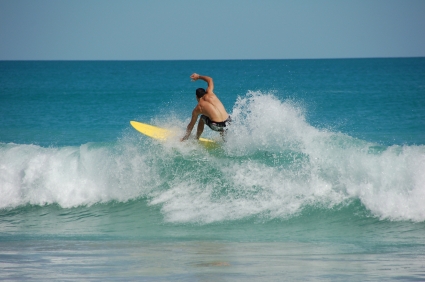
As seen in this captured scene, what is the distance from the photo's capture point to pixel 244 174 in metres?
10.7

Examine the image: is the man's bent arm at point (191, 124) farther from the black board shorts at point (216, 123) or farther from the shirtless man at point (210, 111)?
the black board shorts at point (216, 123)

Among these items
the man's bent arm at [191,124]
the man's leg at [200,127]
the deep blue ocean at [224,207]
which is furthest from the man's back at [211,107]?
the deep blue ocean at [224,207]

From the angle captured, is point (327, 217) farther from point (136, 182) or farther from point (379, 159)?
point (136, 182)

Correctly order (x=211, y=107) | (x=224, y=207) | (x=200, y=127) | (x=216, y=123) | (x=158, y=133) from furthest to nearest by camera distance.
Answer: (x=158, y=133) → (x=200, y=127) → (x=216, y=123) → (x=211, y=107) → (x=224, y=207)

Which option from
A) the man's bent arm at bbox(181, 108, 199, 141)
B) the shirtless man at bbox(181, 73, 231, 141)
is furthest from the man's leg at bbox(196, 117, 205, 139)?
the man's bent arm at bbox(181, 108, 199, 141)

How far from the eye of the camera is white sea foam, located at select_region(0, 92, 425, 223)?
996 cm

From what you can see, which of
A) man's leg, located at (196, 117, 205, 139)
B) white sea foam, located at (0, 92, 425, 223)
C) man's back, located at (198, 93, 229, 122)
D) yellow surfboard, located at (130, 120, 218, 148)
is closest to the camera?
white sea foam, located at (0, 92, 425, 223)

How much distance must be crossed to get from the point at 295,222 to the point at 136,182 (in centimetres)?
330

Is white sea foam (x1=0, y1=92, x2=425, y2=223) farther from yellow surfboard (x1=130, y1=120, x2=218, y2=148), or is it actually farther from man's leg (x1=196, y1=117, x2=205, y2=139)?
man's leg (x1=196, y1=117, x2=205, y2=139)

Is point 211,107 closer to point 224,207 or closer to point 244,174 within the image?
point 244,174

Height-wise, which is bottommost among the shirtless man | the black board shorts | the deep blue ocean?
the deep blue ocean

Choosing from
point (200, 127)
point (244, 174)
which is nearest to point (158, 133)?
point (200, 127)

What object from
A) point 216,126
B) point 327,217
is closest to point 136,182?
point 216,126

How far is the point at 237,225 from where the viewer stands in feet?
30.9
